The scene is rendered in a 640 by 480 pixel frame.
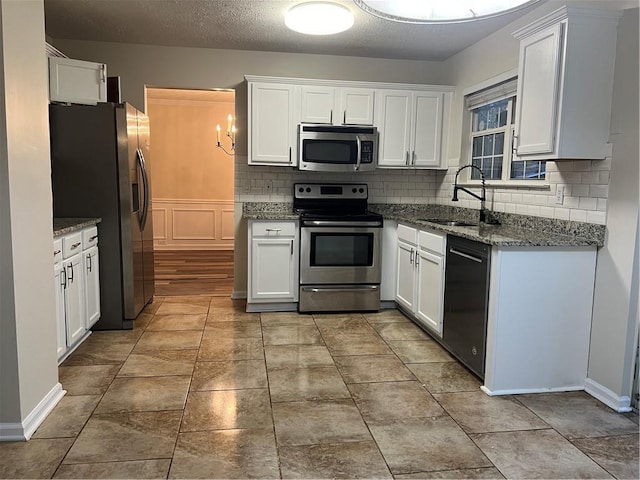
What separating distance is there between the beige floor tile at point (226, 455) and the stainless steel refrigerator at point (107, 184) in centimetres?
187

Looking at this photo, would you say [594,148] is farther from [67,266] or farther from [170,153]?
[170,153]

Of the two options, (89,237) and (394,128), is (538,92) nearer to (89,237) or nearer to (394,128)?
(394,128)

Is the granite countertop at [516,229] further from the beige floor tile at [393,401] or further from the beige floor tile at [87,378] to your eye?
the beige floor tile at [87,378]

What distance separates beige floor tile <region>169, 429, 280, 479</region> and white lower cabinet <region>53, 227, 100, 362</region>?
1.16 meters

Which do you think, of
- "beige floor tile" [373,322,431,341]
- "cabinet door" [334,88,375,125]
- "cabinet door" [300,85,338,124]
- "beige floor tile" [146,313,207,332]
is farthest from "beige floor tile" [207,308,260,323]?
"cabinet door" [334,88,375,125]

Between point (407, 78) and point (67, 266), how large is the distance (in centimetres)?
353

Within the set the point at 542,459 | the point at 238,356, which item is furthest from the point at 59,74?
the point at 542,459

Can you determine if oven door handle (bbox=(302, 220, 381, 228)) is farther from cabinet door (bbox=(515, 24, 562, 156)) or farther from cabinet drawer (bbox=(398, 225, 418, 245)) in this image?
cabinet door (bbox=(515, 24, 562, 156))

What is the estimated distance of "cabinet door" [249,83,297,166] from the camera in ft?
14.2

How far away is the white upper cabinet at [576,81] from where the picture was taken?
8.40 ft

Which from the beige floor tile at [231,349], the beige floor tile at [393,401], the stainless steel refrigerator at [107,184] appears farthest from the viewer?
the stainless steel refrigerator at [107,184]

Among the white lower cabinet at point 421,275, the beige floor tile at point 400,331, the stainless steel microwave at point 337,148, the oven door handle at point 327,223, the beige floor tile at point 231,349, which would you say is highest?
the stainless steel microwave at point 337,148

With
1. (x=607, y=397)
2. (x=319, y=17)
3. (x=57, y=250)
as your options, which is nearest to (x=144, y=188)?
(x=57, y=250)

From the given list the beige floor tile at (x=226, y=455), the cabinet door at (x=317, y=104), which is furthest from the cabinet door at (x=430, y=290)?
the beige floor tile at (x=226, y=455)
